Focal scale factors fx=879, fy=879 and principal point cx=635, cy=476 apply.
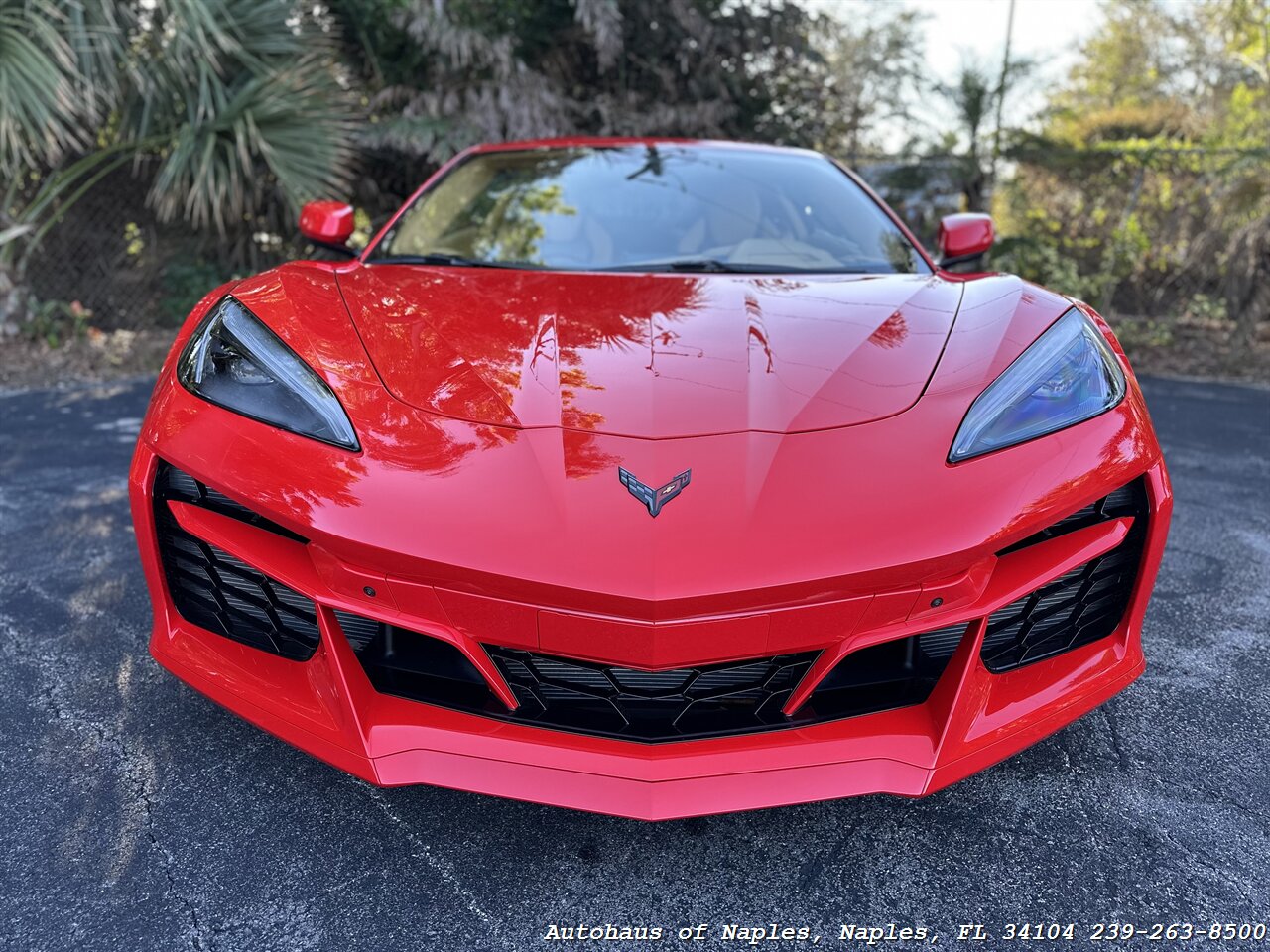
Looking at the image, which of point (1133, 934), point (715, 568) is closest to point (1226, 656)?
point (1133, 934)

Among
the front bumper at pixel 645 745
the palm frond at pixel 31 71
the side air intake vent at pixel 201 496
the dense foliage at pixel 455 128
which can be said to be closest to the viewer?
the front bumper at pixel 645 745

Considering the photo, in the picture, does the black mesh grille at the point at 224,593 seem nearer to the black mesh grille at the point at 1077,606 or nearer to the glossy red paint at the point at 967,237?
the black mesh grille at the point at 1077,606

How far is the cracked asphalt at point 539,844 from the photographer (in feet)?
4.08

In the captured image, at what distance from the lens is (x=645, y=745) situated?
121 centimetres

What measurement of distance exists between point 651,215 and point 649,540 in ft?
4.53

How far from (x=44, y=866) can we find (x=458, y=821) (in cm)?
61

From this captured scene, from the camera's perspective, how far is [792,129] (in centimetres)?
856

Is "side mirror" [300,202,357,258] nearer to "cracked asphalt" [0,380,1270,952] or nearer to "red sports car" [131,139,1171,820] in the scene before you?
"red sports car" [131,139,1171,820]

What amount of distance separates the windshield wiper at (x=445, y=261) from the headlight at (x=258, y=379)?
1.92 ft

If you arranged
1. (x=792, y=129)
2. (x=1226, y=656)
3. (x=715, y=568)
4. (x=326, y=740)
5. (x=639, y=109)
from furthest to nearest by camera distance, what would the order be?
(x=792, y=129) < (x=639, y=109) < (x=1226, y=656) < (x=326, y=740) < (x=715, y=568)

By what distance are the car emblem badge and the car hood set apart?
0.30 ft

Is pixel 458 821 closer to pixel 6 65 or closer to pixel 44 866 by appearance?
pixel 44 866

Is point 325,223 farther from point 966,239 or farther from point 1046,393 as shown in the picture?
point 1046,393

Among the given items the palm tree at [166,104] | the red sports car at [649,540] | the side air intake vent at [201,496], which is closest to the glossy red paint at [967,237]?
the red sports car at [649,540]
